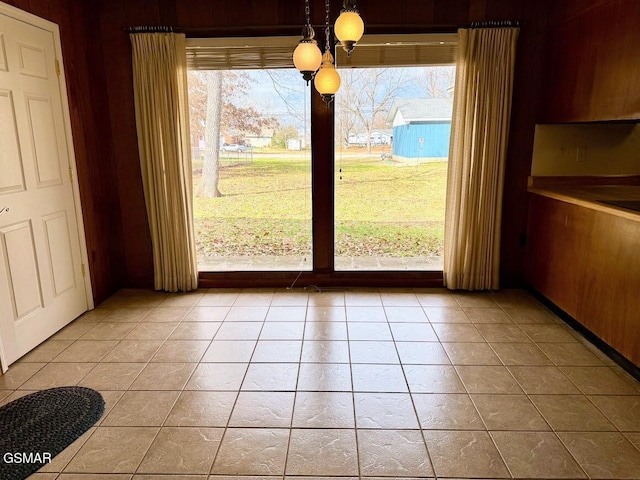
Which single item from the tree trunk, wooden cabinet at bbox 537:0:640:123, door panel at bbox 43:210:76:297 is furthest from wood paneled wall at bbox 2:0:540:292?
the tree trunk

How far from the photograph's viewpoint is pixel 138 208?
4160 millimetres

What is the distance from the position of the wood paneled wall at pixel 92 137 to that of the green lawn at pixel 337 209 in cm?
80

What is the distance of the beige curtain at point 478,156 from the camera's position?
3680 millimetres

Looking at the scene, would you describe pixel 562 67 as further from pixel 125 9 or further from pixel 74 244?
pixel 74 244

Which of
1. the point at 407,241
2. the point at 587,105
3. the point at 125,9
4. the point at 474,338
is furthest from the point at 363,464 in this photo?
the point at 125,9

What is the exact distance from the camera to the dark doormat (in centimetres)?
201

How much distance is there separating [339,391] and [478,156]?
2.41 m

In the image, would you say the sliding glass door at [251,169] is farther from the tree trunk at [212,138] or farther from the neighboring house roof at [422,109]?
the neighboring house roof at [422,109]

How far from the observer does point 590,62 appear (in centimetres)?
314

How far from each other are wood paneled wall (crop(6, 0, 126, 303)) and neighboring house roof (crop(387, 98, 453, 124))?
2.60 m

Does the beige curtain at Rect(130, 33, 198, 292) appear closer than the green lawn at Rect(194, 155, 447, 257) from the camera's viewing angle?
Yes

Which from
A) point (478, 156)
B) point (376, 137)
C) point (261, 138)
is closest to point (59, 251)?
point (261, 138)

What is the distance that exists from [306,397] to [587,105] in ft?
9.28

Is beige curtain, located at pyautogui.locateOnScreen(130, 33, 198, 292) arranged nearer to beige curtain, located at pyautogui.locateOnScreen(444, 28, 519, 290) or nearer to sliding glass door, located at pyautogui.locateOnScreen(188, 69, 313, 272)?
sliding glass door, located at pyautogui.locateOnScreen(188, 69, 313, 272)
